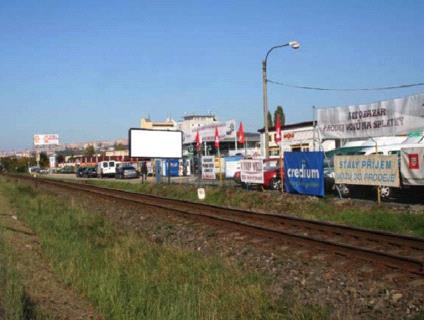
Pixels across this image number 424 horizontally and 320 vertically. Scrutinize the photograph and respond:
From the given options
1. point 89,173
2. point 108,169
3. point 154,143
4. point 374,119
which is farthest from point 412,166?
point 89,173

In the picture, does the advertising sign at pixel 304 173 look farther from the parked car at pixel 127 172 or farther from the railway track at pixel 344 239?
the parked car at pixel 127 172

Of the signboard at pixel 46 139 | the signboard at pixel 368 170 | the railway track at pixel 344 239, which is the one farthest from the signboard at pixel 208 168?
the signboard at pixel 46 139

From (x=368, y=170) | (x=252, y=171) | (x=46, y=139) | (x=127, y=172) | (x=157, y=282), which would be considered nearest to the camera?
(x=157, y=282)

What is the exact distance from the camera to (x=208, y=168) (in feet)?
108

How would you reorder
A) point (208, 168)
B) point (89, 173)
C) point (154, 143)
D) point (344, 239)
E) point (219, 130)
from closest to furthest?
point (344, 239)
point (208, 168)
point (154, 143)
point (219, 130)
point (89, 173)

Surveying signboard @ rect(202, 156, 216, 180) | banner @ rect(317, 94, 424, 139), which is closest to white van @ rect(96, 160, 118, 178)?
signboard @ rect(202, 156, 216, 180)

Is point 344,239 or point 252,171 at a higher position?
point 252,171

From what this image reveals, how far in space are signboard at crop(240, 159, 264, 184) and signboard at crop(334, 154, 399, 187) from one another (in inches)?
236

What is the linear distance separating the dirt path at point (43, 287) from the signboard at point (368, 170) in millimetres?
12265

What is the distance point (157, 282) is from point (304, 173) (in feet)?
50.9

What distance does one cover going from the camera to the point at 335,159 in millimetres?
21391

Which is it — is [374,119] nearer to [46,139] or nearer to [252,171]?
[252,171]

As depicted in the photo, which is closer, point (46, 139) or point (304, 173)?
point (304, 173)

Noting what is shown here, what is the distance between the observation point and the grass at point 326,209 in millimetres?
14961
